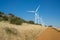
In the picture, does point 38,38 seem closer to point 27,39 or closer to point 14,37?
point 27,39

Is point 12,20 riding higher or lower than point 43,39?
higher

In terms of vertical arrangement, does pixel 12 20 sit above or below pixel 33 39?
above

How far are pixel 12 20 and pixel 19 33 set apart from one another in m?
7.28

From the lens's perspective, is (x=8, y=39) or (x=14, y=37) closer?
(x=8, y=39)

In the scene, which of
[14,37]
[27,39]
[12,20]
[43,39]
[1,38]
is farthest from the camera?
[12,20]

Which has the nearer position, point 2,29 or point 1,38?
point 1,38

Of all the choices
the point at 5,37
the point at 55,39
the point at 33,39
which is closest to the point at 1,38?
the point at 5,37

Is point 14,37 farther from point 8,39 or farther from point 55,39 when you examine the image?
point 55,39

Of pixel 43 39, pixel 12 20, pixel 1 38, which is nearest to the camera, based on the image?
pixel 1 38

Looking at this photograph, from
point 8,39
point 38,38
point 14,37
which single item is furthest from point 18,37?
point 38,38

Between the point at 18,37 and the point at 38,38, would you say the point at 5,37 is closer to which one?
the point at 18,37

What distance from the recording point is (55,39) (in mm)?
21562

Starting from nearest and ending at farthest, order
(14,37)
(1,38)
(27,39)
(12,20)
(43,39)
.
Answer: (1,38)
(14,37)
(27,39)
(43,39)
(12,20)

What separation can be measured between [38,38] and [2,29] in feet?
15.5
